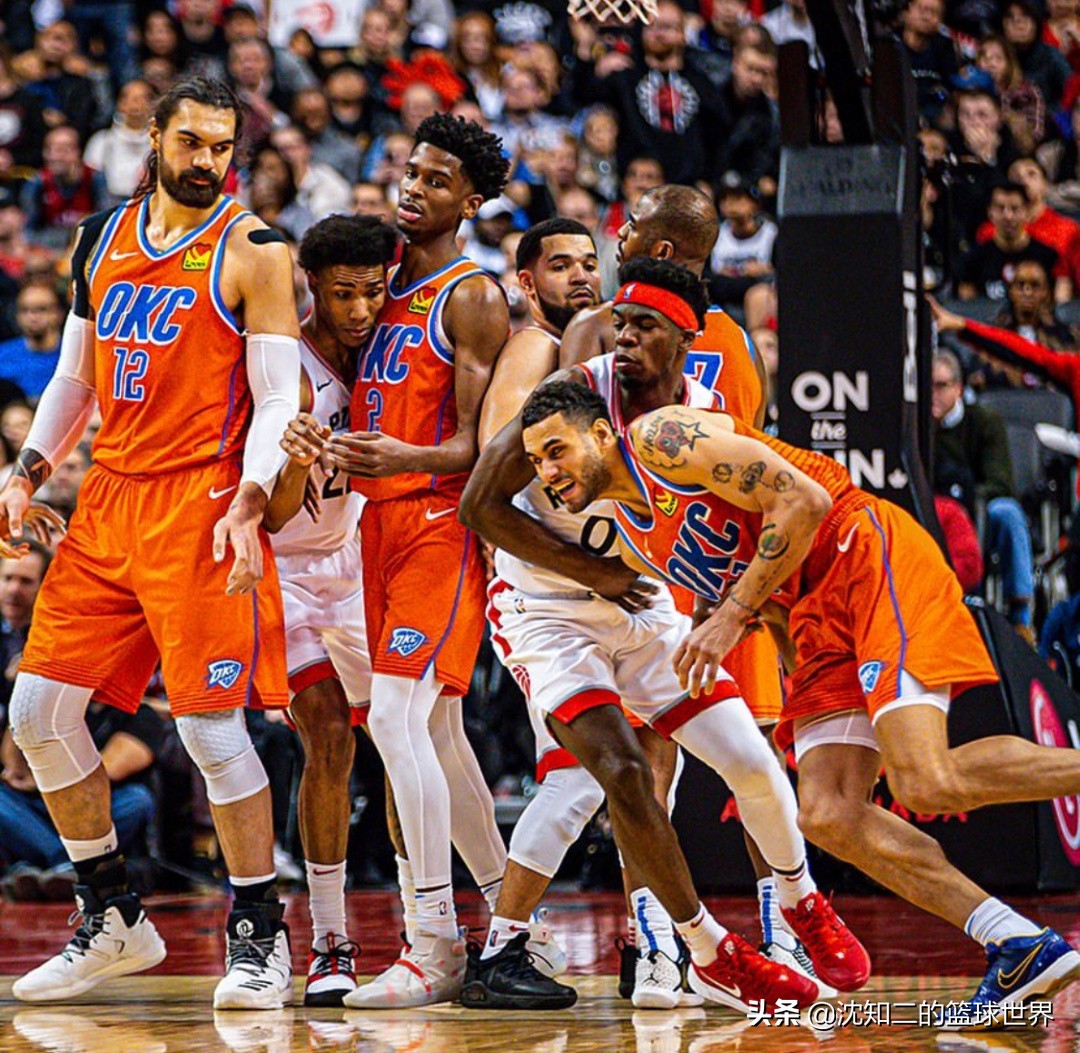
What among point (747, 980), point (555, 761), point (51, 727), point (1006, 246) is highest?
point (1006, 246)

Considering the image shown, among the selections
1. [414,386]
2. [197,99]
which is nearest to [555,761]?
[414,386]

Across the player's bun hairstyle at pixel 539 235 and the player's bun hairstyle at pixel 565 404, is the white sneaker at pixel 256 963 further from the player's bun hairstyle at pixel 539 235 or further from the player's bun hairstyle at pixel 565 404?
the player's bun hairstyle at pixel 539 235

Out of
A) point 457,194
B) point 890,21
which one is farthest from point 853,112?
point 457,194

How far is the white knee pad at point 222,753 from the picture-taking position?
18.1 feet

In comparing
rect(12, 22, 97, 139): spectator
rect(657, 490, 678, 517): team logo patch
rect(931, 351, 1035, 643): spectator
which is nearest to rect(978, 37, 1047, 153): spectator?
rect(931, 351, 1035, 643): spectator

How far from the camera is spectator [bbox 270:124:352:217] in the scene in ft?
40.9

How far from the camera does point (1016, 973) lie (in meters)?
4.73

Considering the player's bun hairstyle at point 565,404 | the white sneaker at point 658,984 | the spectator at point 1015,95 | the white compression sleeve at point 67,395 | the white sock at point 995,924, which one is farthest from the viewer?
the spectator at point 1015,95

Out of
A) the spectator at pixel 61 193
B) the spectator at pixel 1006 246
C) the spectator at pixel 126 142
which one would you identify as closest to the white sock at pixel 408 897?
the spectator at pixel 1006 246

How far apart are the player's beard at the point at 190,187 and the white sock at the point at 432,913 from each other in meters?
2.11

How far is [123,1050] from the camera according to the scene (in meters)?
4.66

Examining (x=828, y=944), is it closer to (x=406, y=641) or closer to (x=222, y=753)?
(x=406, y=641)

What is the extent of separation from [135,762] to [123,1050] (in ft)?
12.9

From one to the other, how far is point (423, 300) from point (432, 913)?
182cm
